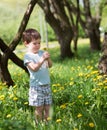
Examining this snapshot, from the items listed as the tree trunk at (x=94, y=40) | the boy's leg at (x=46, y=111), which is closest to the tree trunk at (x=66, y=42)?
the tree trunk at (x=94, y=40)

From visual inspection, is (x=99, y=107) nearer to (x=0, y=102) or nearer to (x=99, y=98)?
(x=99, y=98)

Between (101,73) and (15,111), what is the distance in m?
2.84

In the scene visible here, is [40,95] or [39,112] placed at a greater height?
[40,95]

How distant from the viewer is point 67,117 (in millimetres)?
5836

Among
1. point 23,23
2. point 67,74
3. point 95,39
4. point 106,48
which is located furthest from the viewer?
point 95,39

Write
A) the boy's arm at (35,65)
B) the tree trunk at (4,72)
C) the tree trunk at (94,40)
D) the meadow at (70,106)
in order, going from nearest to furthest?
the meadow at (70,106) → the boy's arm at (35,65) → the tree trunk at (4,72) → the tree trunk at (94,40)

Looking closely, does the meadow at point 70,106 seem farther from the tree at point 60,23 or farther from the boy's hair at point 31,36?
the tree at point 60,23

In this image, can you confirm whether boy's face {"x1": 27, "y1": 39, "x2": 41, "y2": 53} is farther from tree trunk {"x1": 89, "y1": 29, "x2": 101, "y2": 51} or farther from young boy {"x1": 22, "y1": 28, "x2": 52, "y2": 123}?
tree trunk {"x1": 89, "y1": 29, "x2": 101, "y2": 51}

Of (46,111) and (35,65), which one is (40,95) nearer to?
(46,111)

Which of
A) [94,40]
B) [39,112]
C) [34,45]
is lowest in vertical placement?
[39,112]

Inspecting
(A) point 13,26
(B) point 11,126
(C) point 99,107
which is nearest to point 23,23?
(C) point 99,107

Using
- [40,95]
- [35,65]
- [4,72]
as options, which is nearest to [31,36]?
[35,65]

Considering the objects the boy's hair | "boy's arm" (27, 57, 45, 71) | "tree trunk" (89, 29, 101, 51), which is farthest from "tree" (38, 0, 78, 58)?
"boy's arm" (27, 57, 45, 71)

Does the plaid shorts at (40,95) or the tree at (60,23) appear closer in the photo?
the plaid shorts at (40,95)
